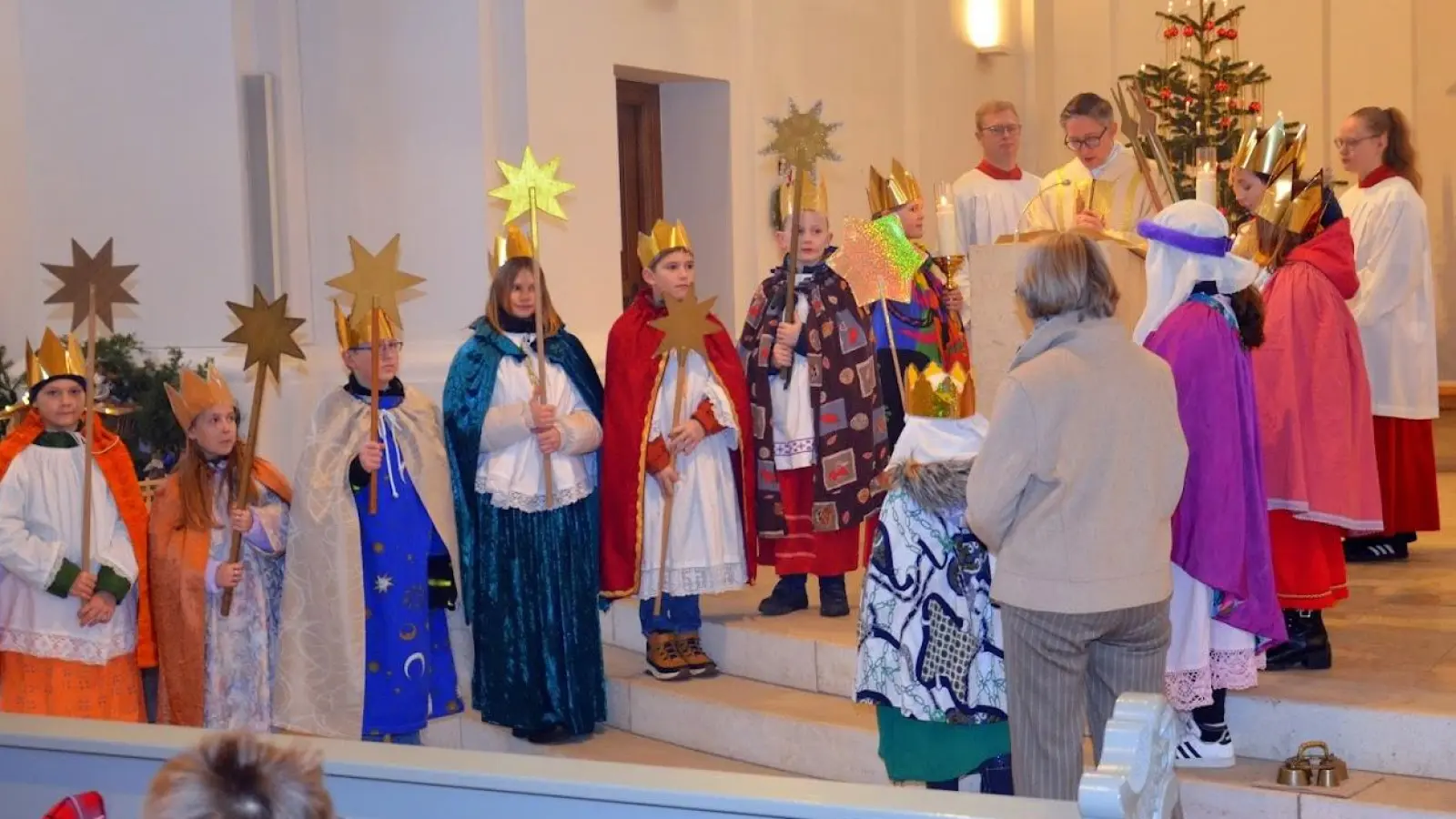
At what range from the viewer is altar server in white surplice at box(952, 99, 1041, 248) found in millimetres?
7328

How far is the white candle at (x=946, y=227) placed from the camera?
20.2ft

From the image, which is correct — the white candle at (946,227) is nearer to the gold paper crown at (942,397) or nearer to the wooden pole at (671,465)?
the wooden pole at (671,465)

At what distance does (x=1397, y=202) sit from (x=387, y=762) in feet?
16.9

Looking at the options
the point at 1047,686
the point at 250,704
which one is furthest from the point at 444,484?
the point at 1047,686

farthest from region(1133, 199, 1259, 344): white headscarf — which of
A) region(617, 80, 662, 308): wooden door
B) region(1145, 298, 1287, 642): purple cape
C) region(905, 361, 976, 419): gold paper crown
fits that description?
region(617, 80, 662, 308): wooden door

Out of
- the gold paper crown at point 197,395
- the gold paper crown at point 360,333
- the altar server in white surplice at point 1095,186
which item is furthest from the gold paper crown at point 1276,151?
the gold paper crown at point 197,395

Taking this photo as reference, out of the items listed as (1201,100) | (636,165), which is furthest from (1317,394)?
(1201,100)

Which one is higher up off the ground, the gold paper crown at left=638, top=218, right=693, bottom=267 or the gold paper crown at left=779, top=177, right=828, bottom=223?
the gold paper crown at left=779, top=177, right=828, bottom=223

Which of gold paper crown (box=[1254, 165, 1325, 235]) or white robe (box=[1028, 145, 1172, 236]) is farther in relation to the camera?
white robe (box=[1028, 145, 1172, 236])

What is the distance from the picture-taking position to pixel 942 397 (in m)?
4.03

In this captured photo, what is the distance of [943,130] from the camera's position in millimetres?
10953

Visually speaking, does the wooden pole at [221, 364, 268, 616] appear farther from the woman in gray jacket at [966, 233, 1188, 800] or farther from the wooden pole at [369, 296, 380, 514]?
the woman in gray jacket at [966, 233, 1188, 800]

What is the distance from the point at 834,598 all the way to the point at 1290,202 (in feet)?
6.88

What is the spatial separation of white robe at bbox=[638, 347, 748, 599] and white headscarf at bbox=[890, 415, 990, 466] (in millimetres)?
1633
